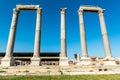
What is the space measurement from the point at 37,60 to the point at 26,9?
14532mm

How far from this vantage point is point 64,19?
39156mm

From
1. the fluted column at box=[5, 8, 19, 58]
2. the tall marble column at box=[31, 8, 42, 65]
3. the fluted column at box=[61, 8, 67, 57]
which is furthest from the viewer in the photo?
the fluted column at box=[61, 8, 67, 57]

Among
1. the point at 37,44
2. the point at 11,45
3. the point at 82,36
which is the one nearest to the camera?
the point at 11,45

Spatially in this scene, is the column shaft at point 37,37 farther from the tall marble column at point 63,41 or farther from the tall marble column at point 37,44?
the tall marble column at point 63,41

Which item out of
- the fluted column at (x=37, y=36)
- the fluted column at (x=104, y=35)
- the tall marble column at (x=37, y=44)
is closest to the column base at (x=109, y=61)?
the fluted column at (x=104, y=35)

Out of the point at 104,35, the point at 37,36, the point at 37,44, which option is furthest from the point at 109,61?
the point at 37,36

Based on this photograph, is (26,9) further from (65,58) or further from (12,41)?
(65,58)

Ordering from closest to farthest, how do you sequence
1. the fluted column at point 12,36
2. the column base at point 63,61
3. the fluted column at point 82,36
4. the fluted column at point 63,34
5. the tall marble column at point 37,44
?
the column base at point 63,61, the tall marble column at point 37,44, the fluted column at point 12,36, the fluted column at point 82,36, the fluted column at point 63,34

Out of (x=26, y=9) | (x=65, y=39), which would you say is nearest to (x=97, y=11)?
(x=65, y=39)

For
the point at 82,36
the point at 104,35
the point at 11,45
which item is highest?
the point at 104,35

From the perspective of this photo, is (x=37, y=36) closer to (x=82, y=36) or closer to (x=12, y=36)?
(x=12, y=36)

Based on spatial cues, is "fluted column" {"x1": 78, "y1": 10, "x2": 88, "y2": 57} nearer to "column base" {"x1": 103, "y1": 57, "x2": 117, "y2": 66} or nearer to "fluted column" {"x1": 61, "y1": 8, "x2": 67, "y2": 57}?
"fluted column" {"x1": 61, "y1": 8, "x2": 67, "y2": 57}

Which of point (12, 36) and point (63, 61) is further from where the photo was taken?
point (12, 36)

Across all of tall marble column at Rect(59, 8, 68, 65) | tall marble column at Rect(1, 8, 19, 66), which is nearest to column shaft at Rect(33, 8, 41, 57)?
tall marble column at Rect(1, 8, 19, 66)
